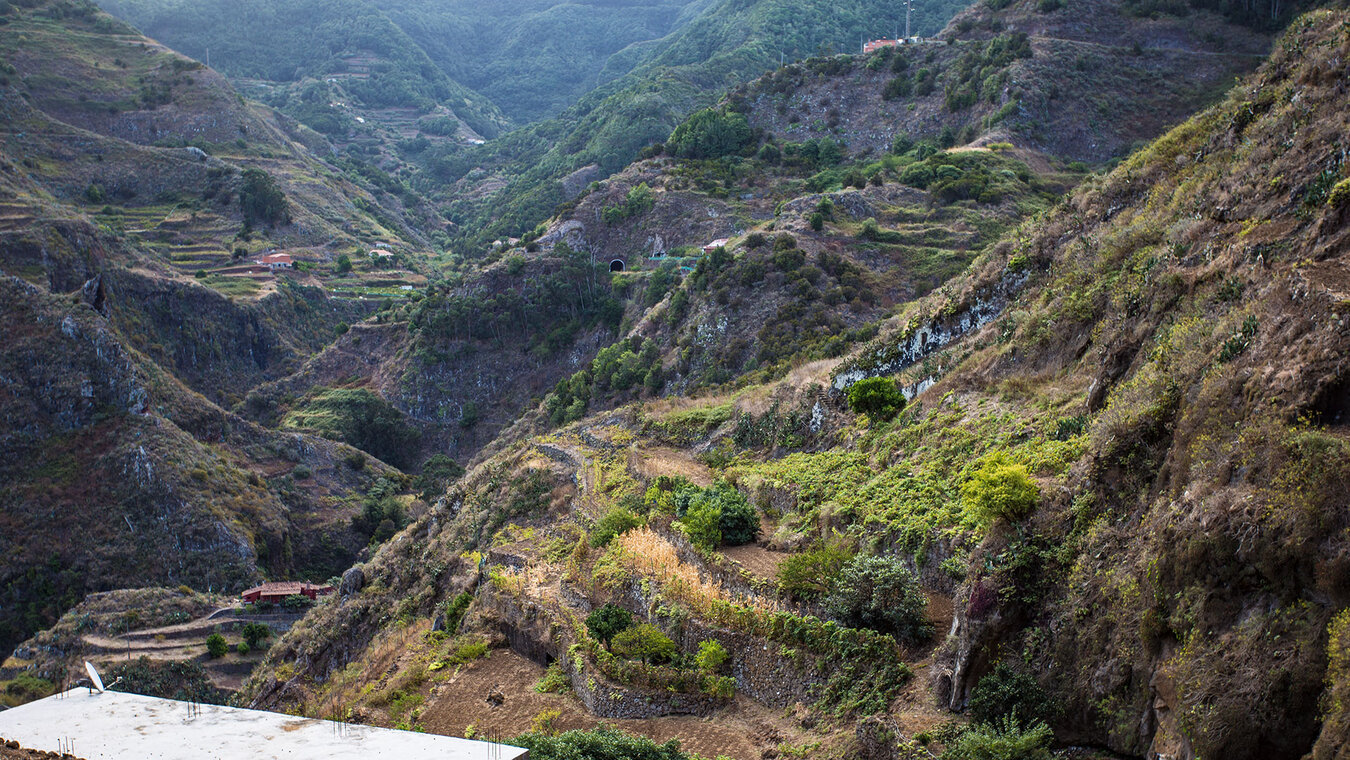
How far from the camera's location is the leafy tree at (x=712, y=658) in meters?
13.8

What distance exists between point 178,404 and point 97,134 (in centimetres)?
5606

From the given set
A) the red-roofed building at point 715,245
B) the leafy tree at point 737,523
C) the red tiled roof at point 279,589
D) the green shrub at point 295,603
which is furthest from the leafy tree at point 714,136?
the leafy tree at point 737,523

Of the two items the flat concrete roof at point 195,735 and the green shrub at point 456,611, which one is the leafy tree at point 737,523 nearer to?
the flat concrete roof at point 195,735

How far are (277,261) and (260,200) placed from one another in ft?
29.4

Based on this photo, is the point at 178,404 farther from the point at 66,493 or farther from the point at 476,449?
the point at 476,449

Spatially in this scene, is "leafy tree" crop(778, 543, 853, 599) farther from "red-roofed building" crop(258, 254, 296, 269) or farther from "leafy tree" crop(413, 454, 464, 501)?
"red-roofed building" crop(258, 254, 296, 269)

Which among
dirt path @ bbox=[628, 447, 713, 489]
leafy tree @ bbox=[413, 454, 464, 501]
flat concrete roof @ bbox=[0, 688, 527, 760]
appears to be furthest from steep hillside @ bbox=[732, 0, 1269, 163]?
flat concrete roof @ bbox=[0, 688, 527, 760]

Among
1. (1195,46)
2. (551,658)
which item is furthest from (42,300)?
(1195,46)

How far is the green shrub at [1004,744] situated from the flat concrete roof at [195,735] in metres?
5.13

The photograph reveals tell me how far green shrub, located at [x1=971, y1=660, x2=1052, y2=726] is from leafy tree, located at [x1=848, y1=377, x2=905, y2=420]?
434 inches

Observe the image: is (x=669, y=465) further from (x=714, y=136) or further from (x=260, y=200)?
(x=260, y=200)

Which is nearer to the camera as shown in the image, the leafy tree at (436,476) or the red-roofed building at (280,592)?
the red-roofed building at (280,592)

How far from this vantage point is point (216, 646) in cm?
4172

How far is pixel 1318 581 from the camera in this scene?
6.98 meters
